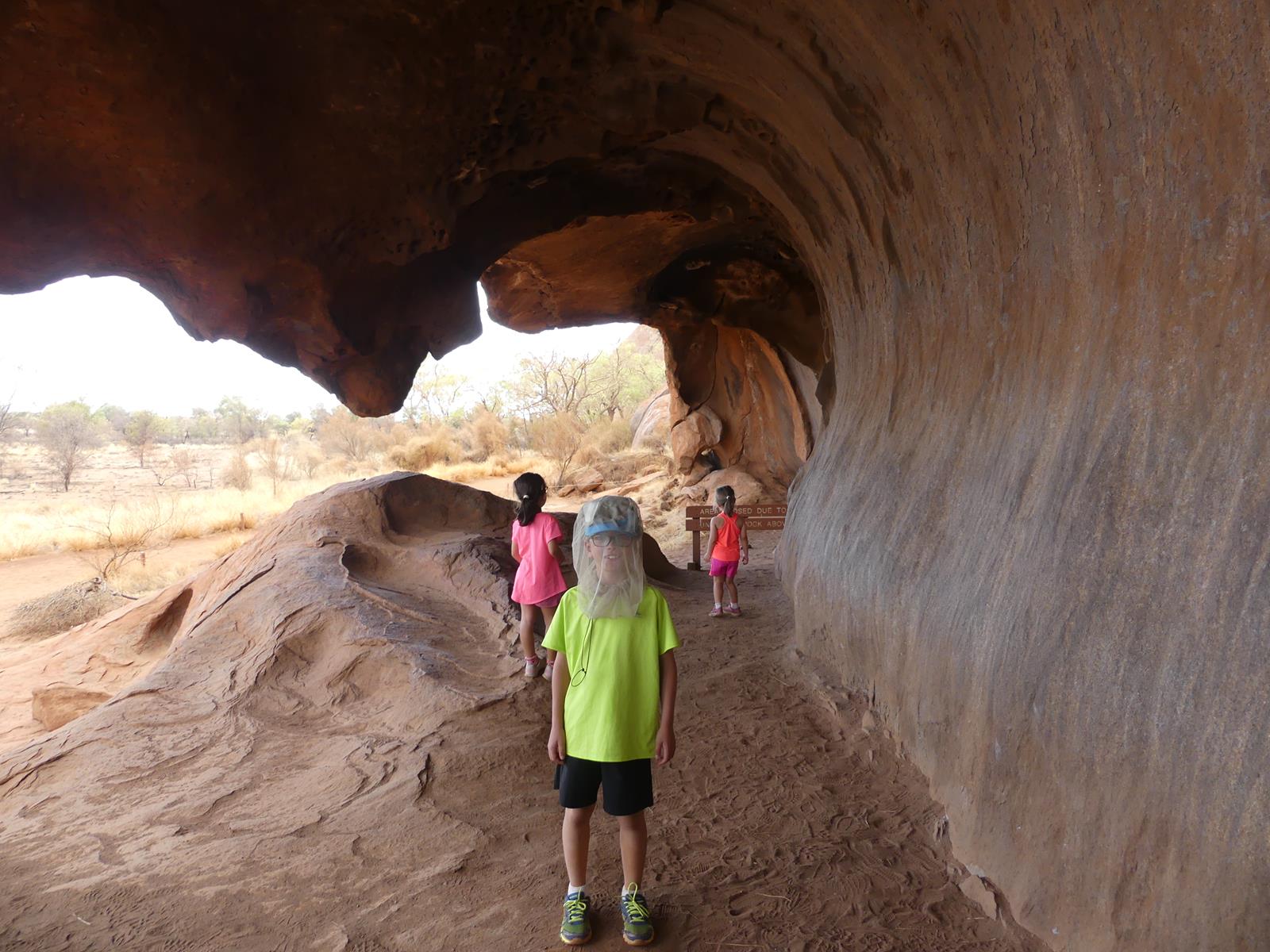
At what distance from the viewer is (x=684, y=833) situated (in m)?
3.18

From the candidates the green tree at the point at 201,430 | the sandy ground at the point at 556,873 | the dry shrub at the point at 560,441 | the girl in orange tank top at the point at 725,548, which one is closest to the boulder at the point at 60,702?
the sandy ground at the point at 556,873

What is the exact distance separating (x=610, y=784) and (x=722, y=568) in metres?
4.14

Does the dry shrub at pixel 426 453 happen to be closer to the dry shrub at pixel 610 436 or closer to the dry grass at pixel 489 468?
the dry grass at pixel 489 468

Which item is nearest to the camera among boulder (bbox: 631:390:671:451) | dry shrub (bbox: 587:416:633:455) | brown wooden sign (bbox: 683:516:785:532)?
brown wooden sign (bbox: 683:516:785:532)

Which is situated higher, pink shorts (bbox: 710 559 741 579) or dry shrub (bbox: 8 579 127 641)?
pink shorts (bbox: 710 559 741 579)

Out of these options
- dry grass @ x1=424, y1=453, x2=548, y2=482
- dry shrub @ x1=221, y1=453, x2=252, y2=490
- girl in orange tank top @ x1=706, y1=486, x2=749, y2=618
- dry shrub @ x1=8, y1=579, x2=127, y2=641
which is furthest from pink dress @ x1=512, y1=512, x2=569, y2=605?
dry shrub @ x1=221, y1=453, x2=252, y2=490

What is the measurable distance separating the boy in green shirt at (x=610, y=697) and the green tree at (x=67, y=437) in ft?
86.1

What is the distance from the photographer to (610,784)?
2447 millimetres

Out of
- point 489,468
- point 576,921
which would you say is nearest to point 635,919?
point 576,921

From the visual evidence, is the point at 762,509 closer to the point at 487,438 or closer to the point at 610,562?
the point at 610,562

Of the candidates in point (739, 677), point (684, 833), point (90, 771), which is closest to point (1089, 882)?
point (684, 833)

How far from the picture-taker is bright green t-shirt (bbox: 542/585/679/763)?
243 centimetres

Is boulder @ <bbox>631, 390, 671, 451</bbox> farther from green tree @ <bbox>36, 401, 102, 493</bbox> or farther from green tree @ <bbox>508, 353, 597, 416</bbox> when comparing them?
green tree @ <bbox>36, 401, 102, 493</bbox>

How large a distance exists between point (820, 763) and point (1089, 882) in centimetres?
164
